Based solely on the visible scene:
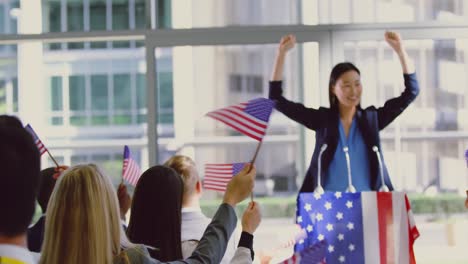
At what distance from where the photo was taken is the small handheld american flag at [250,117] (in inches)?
106

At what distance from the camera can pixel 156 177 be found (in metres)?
2.61

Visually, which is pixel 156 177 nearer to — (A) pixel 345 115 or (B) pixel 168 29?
(A) pixel 345 115

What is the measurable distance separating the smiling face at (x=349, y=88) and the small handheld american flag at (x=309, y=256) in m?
2.93

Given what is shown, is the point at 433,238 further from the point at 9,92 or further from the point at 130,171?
the point at 9,92

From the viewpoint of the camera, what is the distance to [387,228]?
168 inches

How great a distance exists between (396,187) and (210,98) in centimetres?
118

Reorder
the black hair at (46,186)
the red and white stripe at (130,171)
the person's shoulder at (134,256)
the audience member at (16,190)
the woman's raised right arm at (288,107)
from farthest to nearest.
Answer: the woman's raised right arm at (288,107) → the red and white stripe at (130,171) → the black hair at (46,186) → the person's shoulder at (134,256) → the audience member at (16,190)

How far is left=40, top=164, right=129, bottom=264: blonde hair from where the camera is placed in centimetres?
185

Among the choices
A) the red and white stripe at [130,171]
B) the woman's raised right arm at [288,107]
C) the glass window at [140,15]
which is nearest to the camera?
the red and white stripe at [130,171]

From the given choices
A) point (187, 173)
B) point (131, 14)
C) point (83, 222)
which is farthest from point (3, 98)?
point (83, 222)

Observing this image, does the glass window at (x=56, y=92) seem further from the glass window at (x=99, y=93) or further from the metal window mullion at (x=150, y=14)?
the metal window mullion at (x=150, y=14)

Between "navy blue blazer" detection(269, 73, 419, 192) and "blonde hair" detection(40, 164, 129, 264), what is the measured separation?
2923 mm

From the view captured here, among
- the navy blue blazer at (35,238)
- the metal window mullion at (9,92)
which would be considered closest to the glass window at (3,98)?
the metal window mullion at (9,92)

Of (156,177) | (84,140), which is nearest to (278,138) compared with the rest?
(84,140)
